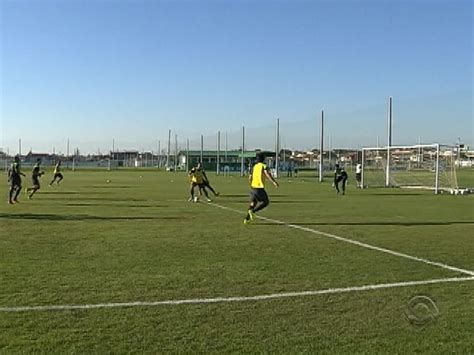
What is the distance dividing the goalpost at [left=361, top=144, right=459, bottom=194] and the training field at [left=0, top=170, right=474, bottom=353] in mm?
24981

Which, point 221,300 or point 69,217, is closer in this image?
point 221,300

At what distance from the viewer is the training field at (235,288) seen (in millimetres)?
5936

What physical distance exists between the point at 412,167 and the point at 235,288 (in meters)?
41.2

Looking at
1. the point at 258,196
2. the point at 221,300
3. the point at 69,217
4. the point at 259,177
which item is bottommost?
the point at 69,217

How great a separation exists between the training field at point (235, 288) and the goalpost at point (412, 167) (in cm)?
2498

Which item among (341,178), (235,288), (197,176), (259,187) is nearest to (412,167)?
(341,178)

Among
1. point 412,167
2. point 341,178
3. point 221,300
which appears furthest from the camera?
point 412,167

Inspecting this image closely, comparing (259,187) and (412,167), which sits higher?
(412,167)

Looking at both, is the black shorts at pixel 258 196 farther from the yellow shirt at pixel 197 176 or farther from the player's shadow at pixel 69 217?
the yellow shirt at pixel 197 176

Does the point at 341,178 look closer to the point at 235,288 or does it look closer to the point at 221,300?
the point at 235,288

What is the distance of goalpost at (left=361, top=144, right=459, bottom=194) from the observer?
131 ft

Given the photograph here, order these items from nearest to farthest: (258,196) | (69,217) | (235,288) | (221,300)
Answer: (221,300) < (235,288) < (258,196) < (69,217)

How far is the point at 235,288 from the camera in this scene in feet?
26.9

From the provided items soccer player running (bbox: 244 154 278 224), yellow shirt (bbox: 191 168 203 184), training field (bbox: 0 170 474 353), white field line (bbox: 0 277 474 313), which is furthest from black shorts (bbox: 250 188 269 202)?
yellow shirt (bbox: 191 168 203 184)
